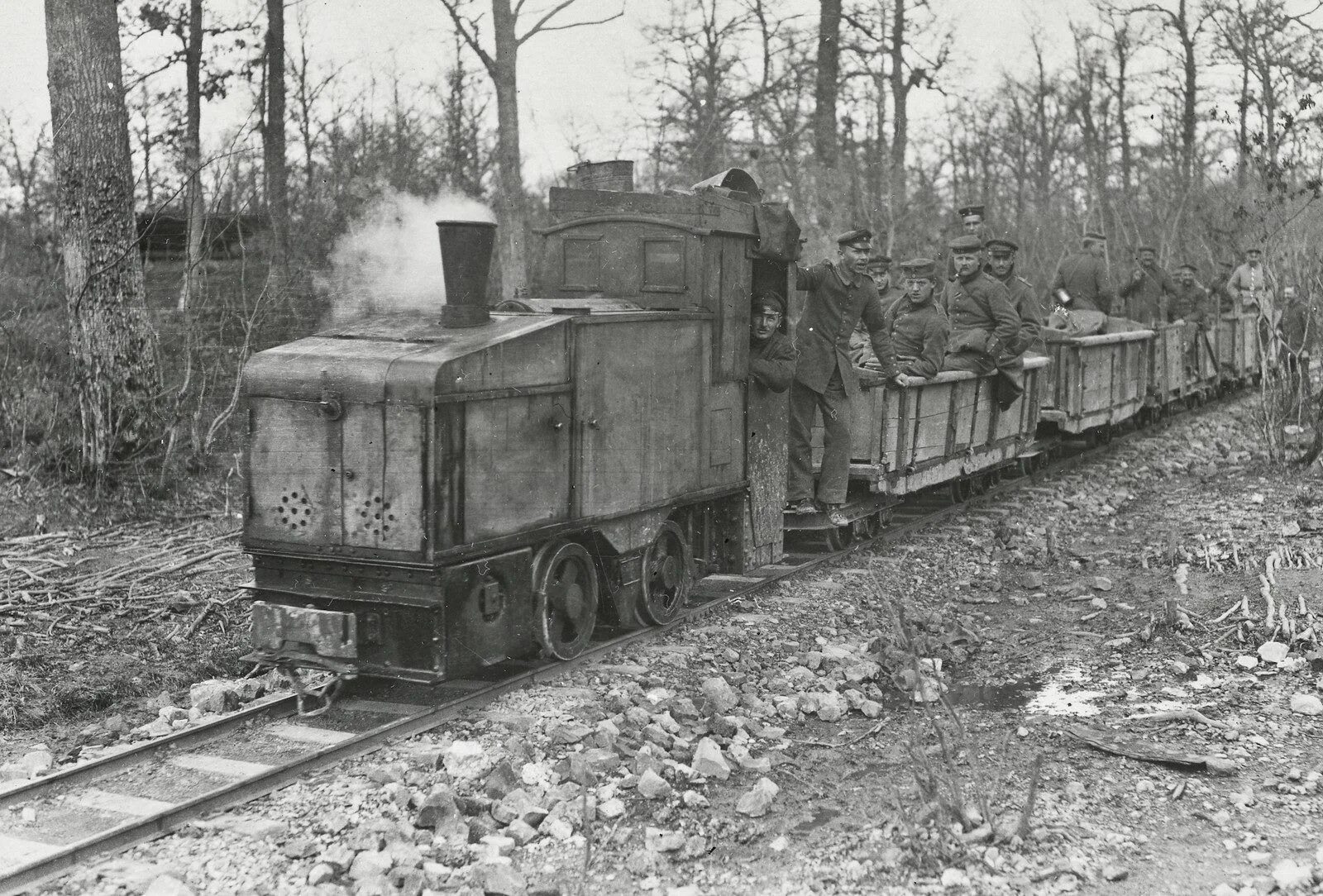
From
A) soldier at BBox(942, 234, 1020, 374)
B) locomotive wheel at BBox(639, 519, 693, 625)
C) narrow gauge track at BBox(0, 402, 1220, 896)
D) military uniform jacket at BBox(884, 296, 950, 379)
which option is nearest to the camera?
narrow gauge track at BBox(0, 402, 1220, 896)

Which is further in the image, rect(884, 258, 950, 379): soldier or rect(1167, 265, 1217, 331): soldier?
rect(1167, 265, 1217, 331): soldier

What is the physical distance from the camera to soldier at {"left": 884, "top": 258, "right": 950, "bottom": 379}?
10.9 metres

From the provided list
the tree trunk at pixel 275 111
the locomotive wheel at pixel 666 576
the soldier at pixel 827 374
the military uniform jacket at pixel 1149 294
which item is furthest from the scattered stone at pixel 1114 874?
the military uniform jacket at pixel 1149 294

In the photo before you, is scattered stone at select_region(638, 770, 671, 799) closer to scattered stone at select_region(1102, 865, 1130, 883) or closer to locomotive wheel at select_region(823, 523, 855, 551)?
scattered stone at select_region(1102, 865, 1130, 883)

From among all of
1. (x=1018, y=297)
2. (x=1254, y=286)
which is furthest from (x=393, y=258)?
(x=1254, y=286)

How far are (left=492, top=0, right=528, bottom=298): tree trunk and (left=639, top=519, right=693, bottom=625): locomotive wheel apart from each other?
25.9ft

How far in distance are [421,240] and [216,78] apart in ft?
32.7

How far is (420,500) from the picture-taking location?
5934 mm

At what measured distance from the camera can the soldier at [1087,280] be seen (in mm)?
16609

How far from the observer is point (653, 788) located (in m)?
5.27

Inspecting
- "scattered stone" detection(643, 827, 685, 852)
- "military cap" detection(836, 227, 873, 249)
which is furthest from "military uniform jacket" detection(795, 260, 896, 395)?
"scattered stone" detection(643, 827, 685, 852)

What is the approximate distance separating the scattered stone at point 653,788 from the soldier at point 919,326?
6.13 meters

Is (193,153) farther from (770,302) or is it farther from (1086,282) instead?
(1086,282)

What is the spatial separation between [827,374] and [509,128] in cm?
739
